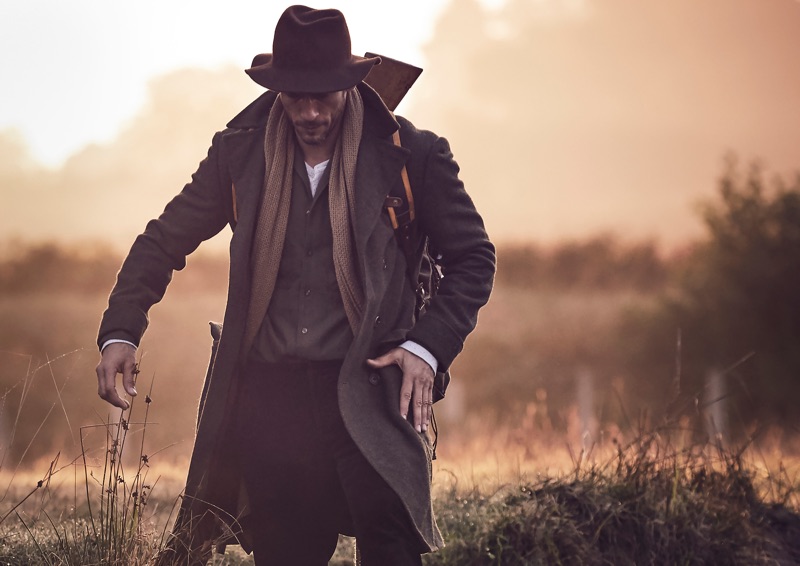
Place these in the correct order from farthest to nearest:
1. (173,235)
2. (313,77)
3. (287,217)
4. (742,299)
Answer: (742,299) → (173,235) → (287,217) → (313,77)

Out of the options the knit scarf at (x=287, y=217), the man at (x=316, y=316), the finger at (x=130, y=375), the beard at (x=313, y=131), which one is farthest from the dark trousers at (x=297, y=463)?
the beard at (x=313, y=131)

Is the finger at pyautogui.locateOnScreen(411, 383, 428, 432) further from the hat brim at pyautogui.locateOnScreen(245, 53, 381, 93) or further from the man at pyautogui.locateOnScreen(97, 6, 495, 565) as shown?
the hat brim at pyautogui.locateOnScreen(245, 53, 381, 93)

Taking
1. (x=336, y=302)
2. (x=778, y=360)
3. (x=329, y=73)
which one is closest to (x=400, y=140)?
(x=329, y=73)

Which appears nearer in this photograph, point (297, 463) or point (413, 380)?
point (413, 380)

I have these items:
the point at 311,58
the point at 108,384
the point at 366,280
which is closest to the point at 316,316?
the point at 366,280

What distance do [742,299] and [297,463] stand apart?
36.2 meters

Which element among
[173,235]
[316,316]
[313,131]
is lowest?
[316,316]

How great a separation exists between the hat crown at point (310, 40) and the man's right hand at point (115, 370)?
1047mm

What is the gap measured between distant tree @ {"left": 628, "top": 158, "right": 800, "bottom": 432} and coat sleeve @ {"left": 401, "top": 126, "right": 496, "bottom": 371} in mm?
31098

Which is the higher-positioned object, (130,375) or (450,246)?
(450,246)

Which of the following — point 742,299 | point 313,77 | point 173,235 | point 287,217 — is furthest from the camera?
point 742,299

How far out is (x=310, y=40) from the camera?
346 cm

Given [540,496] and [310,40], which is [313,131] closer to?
[310,40]

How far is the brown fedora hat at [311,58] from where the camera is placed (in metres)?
3.35
